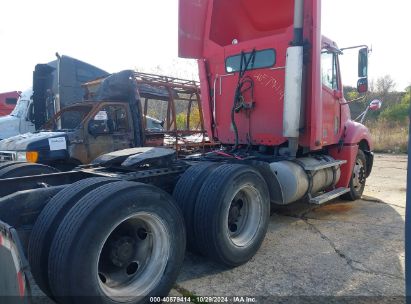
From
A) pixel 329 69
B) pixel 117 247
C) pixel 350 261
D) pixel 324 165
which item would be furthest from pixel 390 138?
pixel 117 247

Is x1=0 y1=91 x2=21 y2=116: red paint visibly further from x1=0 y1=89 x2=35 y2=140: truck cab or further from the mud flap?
the mud flap

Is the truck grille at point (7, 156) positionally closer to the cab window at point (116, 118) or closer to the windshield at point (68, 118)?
the windshield at point (68, 118)

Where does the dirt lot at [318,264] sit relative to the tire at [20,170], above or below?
below

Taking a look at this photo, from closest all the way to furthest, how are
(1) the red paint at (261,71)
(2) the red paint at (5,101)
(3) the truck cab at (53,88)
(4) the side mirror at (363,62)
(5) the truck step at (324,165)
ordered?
(1) the red paint at (261,71) < (5) the truck step at (324,165) < (4) the side mirror at (363,62) < (3) the truck cab at (53,88) < (2) the red paint at (5,101)

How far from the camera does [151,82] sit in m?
7.59

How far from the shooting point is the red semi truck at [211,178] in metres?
2.53

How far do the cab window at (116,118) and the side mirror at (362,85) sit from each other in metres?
4.29

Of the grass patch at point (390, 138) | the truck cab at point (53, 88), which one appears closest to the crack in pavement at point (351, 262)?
the truck cab at point (53, 88)

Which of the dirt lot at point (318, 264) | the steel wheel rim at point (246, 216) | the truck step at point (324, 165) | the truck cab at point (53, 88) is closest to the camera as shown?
the dirt lot at point (318, 264)

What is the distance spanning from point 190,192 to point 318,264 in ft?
5.27

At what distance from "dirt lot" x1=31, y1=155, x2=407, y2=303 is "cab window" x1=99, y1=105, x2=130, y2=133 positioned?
133 inches

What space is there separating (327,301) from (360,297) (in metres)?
0.33

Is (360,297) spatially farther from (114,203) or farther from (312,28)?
(312,28)

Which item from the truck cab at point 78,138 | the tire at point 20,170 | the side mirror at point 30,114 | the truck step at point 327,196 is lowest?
the truck step at point 327,196
